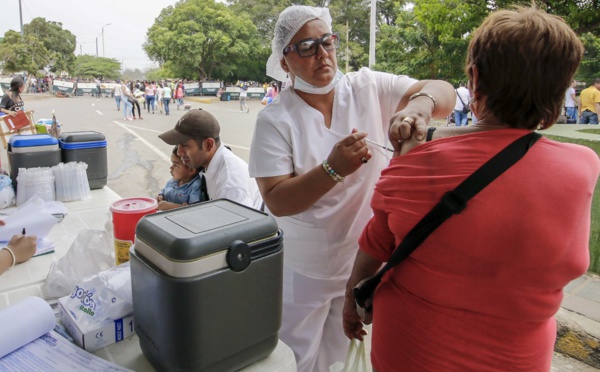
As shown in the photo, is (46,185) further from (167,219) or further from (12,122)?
(12,122)

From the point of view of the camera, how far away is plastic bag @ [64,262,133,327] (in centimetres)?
118

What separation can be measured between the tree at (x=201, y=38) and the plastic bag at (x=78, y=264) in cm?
3293

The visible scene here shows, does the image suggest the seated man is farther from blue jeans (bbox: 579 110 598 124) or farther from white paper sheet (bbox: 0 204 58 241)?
blue jeans (bbox: 579 110 598 124)

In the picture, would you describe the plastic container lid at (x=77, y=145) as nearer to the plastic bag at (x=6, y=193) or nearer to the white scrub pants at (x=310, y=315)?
the plastic bag at (x=6, y=193)

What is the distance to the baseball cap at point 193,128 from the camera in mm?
2363

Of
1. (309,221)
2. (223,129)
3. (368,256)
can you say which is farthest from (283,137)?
(223,129)

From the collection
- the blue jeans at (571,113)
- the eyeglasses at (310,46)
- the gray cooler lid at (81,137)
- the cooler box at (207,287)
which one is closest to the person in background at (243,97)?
the blue jeans at (571,113)

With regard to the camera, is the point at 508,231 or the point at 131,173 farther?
the point at 131,173

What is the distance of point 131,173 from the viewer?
776 centimetres

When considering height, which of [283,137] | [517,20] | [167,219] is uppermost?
[517,20]

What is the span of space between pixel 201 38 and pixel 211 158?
1271 inches

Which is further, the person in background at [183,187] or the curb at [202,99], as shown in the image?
the curb at [202,99]

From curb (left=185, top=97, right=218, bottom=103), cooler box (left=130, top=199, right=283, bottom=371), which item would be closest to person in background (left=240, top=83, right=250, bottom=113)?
curb (left=185, top=97, right=218, bottom=103)

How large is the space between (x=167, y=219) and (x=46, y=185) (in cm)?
214
